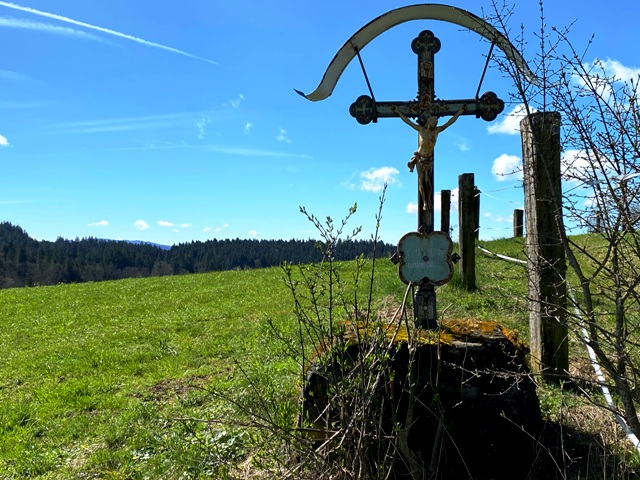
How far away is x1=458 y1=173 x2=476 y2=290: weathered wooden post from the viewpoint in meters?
8.39

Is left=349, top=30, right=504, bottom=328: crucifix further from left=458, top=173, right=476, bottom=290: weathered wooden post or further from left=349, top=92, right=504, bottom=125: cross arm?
left=458, top=173, right=476, bottom=290: weathered wooden post

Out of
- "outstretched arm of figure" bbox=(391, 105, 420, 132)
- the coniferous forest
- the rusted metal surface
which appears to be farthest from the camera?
the coniferous forest

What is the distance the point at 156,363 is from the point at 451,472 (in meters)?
5.32

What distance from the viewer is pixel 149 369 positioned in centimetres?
715

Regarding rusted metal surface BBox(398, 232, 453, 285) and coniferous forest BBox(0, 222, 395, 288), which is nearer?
rusted metal surface BBox(398, 232, 453, 285)

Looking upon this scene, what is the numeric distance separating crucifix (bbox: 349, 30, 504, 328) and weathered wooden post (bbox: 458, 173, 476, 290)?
4.21 m

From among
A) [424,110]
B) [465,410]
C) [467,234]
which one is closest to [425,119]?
[424,110]

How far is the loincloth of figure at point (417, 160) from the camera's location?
422 centimetres

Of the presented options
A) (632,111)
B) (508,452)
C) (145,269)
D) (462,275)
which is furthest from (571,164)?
(145,269)

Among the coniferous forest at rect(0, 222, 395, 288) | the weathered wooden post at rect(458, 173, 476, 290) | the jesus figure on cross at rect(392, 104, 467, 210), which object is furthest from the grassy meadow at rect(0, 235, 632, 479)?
the coniferous forest at rect(0, 222, 395, 288)

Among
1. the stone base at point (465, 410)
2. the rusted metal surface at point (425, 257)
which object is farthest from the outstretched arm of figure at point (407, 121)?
the stone base at point (465, 410)

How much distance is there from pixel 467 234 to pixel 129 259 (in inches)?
3863

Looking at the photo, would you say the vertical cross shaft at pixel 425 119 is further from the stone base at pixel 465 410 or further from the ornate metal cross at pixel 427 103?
the stone base at pixel 465 410

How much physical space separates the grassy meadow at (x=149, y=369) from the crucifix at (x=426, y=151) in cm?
55
